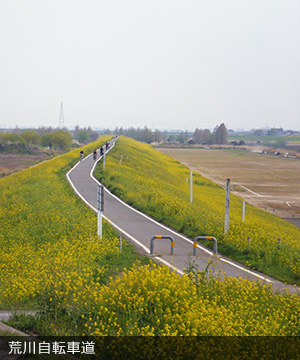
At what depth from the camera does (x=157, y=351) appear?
7418 mm

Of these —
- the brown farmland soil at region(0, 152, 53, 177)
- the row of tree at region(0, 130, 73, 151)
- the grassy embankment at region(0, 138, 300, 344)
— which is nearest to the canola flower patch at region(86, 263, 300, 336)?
the grassy embankment at region(0, 138, 300, 344)

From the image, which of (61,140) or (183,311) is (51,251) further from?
(61,140)

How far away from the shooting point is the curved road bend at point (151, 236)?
1436cm

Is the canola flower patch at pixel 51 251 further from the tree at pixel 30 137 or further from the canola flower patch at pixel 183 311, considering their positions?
the tree at pixel 30 137

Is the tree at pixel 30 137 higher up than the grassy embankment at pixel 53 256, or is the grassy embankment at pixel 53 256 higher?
the tree at pixel 30 137

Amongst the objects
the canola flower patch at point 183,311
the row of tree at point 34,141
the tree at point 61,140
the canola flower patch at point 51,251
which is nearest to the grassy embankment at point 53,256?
the canola flower patch at point 51,251

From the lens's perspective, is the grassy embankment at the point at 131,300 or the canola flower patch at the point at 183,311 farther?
the grassy embankment at the point at 131,300

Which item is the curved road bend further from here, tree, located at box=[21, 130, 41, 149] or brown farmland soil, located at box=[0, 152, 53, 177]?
tree, located at box=[21, 130, 41, 149]

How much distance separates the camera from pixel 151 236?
18406 mm

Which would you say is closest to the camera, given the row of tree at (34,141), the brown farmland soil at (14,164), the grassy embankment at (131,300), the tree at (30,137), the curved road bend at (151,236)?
the grassy embankment at (131,300)

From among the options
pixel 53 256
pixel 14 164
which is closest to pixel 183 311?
pixel 53 256

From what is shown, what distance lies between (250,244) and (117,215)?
25.6 feet

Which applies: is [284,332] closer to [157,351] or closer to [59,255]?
[157,351]

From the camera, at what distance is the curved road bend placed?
565 inches
